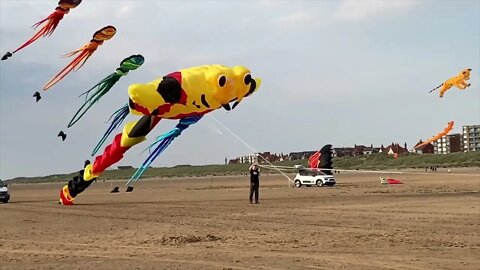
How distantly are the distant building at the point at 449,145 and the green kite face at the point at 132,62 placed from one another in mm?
101014

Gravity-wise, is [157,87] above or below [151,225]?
above

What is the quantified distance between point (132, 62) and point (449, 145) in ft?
392

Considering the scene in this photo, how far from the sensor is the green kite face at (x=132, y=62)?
19203 mm

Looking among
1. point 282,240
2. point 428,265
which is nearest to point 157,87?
point 282,240

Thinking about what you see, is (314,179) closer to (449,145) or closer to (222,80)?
(222,80)

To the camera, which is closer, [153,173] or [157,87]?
[157,87]

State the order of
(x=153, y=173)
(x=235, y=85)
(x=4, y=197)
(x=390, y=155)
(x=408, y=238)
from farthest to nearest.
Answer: (x=153, y=173), (x=390, y=155), (x=4, y=197), (x=235, y=85), (x=408, y=238)

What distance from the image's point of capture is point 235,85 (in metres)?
16.3

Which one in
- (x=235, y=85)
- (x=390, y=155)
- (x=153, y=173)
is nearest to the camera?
(x=235, y=85)

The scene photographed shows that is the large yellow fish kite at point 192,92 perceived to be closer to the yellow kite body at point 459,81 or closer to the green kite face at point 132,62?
the green kite face at point 132,62

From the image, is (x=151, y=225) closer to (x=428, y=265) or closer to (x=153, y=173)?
(x=428, y=265)

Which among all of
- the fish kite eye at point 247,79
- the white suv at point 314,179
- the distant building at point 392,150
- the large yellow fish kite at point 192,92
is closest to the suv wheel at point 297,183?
the white suv at point 314,179

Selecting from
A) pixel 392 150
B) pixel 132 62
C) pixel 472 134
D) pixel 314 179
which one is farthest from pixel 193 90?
pixel 392 150

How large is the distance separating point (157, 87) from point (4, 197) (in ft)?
78.1
